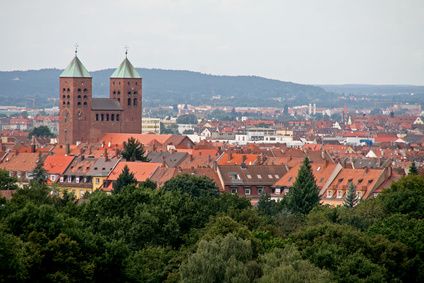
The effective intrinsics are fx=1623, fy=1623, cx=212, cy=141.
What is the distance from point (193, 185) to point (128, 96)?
7350 centimetres

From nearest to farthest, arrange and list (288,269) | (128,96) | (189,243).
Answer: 1. (288,269)
2. (189,243)
3. (128,96)

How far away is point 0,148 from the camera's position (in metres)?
144

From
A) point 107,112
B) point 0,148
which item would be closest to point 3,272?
point 0,148

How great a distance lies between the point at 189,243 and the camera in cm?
6041

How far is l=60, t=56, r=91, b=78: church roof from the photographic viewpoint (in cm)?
15850

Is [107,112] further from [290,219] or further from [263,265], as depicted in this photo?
[263,265]

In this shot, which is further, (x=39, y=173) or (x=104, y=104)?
(x=104, y=104)

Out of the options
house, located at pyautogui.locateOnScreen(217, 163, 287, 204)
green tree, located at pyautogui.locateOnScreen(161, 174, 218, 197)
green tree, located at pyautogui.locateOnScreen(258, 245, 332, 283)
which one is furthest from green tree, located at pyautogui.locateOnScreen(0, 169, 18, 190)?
green tree, located at pyautogui.locateOnScreen(258, 245, 332, 283)

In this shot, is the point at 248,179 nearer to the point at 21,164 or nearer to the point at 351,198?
the point at 351,198

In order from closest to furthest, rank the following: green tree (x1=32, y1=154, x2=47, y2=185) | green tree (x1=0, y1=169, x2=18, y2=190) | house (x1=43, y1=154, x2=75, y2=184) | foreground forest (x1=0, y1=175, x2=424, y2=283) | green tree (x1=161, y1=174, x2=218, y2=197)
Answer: foreground forest (x1=0, y1=175, x2=424, y2=283) → green tree (x1=0, y1=169, x2=18, y2=190) → green tree (x1=161, y1=174, x2=218, y2=197) → green tree (x1=32, y1=154, x2=47, y2=185) → house (x1=43, y1=154, x2=75, y2=184)

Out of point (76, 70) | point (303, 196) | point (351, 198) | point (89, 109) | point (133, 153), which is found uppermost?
point (76, 70)

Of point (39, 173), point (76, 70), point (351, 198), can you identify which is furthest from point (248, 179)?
point (76, 70)

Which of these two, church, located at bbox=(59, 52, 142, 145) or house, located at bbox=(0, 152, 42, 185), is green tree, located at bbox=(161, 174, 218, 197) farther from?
church, located at bbox=(59, 52, 142, 145)

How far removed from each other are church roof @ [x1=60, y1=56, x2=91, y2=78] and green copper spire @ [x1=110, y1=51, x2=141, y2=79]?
4833mm
